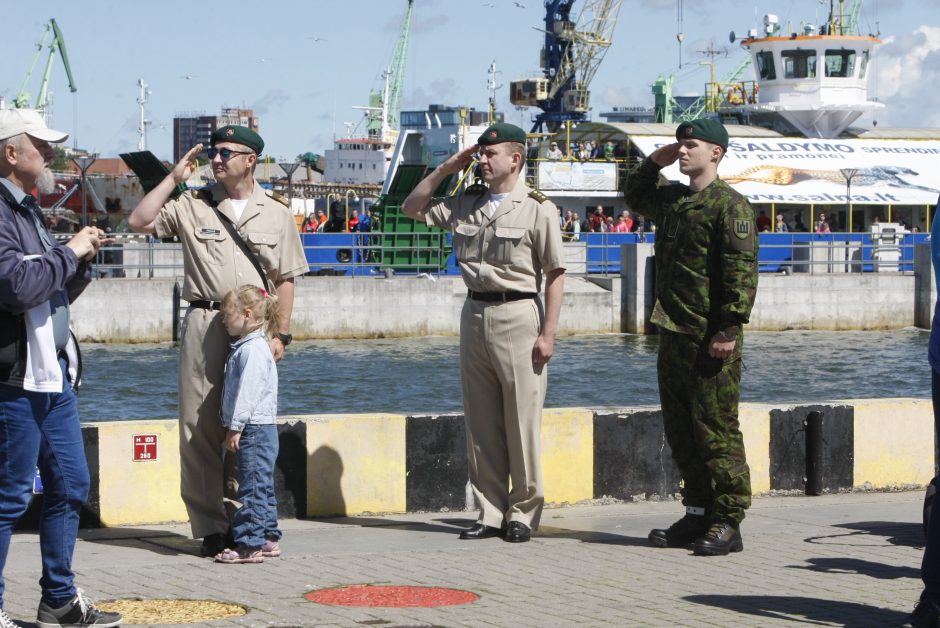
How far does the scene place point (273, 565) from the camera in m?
6.71

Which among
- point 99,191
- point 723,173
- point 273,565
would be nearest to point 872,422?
point 273,565

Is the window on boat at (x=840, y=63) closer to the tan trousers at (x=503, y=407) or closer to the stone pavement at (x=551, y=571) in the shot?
the stone pavement at (x=551, y=571)

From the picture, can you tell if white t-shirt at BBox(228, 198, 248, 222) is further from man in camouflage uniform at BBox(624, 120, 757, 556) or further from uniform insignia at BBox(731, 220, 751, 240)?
uniform insignia at BBox(731, 220, 751, 240)

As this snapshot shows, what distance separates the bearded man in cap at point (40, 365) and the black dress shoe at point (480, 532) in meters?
2.42

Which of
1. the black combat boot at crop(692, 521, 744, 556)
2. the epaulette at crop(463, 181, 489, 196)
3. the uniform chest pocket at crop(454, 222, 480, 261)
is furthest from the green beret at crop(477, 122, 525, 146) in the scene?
the black combat boot at crop(692, 521, 744, 556)

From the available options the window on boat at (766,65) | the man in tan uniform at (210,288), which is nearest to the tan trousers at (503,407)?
the man in tan uniform at (210,288)

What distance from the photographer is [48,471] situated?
528 cm

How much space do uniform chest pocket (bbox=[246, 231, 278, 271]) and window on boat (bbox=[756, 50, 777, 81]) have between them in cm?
5039

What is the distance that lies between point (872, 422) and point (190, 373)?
4.32m

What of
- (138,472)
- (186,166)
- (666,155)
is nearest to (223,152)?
(186,166)

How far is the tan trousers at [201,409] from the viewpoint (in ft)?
22.9

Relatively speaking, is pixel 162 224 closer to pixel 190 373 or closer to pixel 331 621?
pixel 190 373

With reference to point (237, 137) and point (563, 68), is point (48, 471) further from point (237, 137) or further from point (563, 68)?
point (563, 68)

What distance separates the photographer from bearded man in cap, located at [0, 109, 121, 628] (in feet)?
16.4
